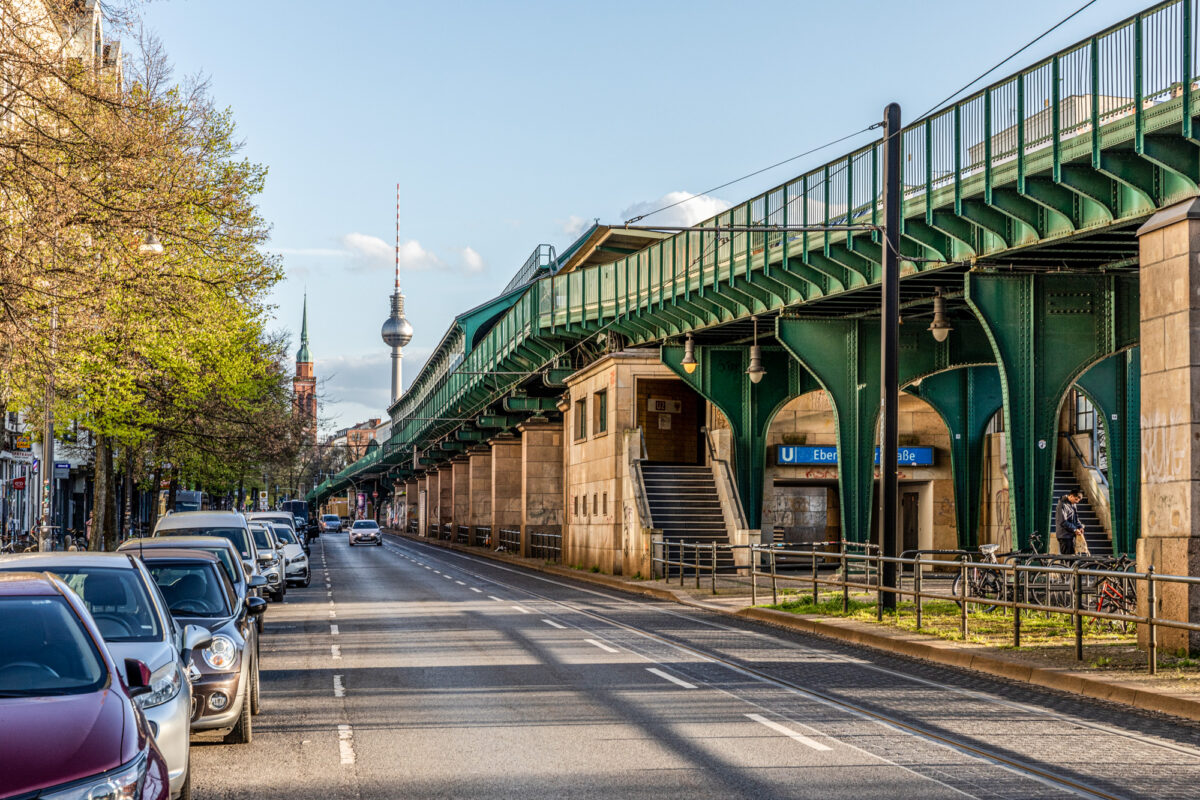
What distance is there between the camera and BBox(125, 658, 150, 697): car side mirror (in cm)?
707

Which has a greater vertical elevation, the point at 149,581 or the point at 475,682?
Answer: the point at 149,581

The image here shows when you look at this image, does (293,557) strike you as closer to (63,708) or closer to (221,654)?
(221,654)

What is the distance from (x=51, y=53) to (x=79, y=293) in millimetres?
3751

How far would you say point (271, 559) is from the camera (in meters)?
28.0

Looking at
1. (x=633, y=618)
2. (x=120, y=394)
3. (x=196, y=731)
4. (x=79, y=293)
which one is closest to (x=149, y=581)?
(x=196, y=731)

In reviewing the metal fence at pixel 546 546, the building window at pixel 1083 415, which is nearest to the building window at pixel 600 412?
the metal fence at pixel 546 546

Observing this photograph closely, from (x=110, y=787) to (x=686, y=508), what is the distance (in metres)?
37.3

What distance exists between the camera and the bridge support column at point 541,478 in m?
63.5

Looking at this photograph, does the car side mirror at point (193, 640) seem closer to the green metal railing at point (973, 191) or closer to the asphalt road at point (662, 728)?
the asphalt road at point (662, 728)

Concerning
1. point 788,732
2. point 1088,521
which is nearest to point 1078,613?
point 788,732

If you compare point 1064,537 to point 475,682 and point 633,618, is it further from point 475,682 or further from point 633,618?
point 475,682

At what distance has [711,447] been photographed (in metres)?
44.9

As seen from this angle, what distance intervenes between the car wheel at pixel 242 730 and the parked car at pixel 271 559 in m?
15.3

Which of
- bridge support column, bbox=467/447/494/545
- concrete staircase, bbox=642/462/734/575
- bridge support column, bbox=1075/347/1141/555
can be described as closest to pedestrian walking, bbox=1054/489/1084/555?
bridge support column, bbox=1075/347/1141/555
